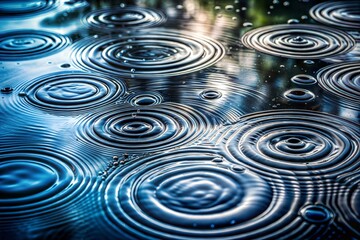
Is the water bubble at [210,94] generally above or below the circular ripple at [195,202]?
above

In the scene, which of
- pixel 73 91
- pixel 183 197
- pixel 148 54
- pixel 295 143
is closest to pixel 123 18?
pixel 148 54

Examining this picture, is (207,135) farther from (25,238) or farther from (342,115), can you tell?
(25,238)

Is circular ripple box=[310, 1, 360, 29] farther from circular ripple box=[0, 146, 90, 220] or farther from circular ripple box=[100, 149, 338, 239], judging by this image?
circular ripple box=[0, 146, 90, 220]

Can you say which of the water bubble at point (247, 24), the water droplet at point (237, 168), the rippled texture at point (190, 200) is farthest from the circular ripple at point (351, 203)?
the water bubble at point (247, 24)

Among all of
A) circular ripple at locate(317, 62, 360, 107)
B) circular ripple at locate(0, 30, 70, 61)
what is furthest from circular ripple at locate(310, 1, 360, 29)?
circular ripple at locate(0, 30, 70, 61)

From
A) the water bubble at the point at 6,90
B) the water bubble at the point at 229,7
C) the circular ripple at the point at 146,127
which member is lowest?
the circular ripple at the point at 146,127

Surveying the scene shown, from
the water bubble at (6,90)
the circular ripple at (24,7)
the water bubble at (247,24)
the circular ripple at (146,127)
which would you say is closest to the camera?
the circular ripple at (146,127)

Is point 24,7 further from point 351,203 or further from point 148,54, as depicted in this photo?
point 351,203

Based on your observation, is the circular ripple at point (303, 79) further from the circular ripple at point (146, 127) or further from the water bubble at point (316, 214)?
the water bubble at point (316, 214)
